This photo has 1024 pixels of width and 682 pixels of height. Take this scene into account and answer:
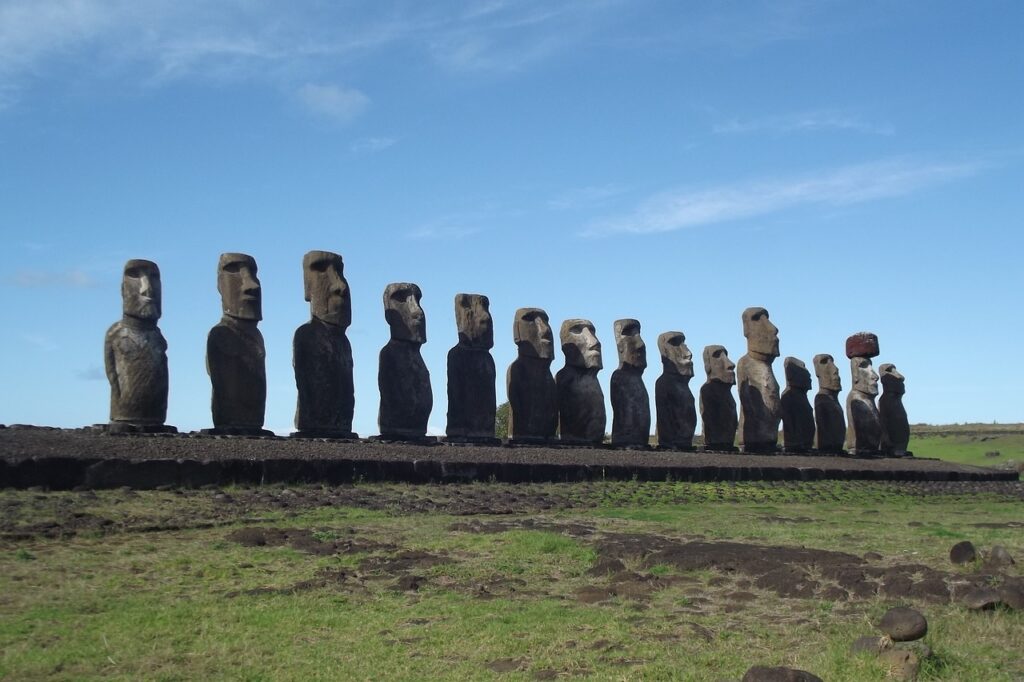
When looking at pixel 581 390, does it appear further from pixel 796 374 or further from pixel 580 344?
pixel 796 374

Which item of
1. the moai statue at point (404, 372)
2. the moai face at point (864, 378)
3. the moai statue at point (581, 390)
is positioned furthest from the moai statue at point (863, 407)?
the moai statue at point (404, 372)

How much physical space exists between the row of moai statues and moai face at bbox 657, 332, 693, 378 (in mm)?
27

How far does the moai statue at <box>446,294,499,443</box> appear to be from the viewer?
67.9 ft

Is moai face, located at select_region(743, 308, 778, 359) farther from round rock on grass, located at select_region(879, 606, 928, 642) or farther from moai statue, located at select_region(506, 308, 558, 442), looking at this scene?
round rock on grass, located at select_region(879, 606, 928, 642)

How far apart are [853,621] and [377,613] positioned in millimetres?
2995

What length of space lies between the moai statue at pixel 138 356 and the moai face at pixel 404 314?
4558 millimetres

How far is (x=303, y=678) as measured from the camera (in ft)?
21.1

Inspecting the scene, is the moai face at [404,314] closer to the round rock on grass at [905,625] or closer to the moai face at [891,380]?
the round rock on grass at [905,625]

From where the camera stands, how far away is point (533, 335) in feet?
72.6

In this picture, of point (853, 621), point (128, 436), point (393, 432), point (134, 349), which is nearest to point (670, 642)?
point (853, 621)

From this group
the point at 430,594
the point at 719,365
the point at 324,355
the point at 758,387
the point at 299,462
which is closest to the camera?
the point at 430,594

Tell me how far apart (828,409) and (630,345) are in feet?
25.6

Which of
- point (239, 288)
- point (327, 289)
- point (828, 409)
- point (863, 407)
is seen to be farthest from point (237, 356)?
point (863, 407)

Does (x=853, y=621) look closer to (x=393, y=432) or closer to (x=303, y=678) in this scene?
(x=303, y=678)
